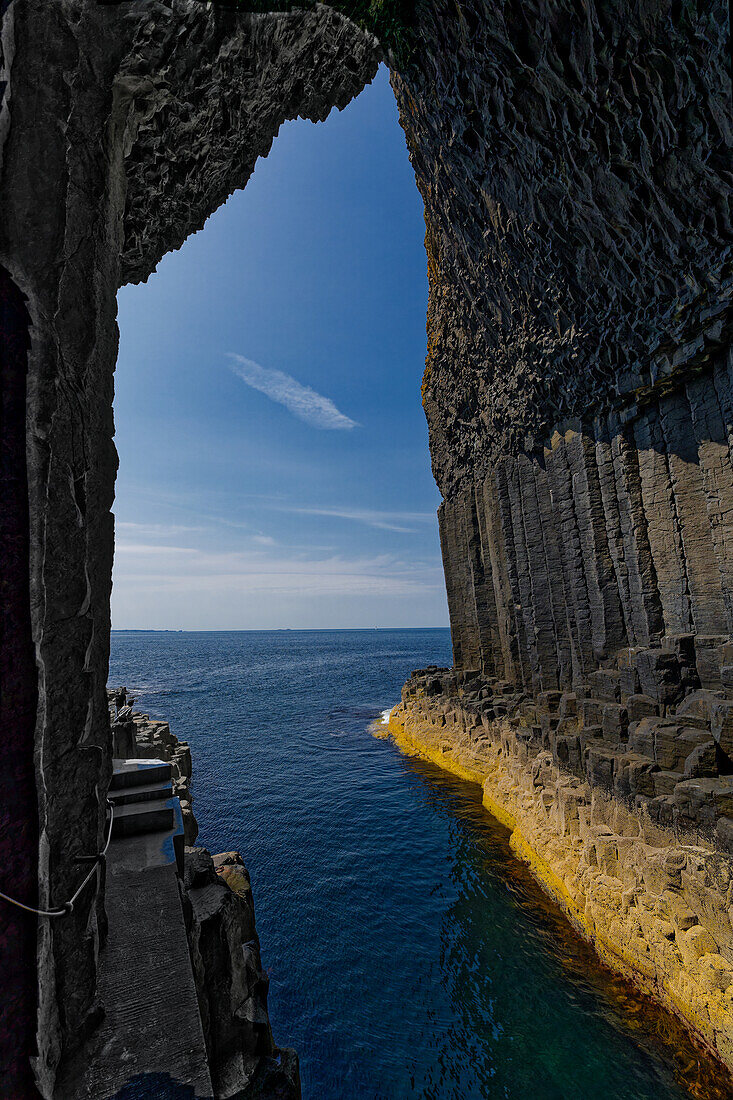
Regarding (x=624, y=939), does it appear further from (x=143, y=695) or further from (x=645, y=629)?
(x=143, y=695)

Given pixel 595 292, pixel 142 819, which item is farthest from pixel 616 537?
pixel 142 819

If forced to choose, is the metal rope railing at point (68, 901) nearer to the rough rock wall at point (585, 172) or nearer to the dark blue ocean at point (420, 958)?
the dark blue ocean at point (420, 958)

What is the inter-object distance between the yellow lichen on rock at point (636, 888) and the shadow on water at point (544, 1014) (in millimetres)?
436

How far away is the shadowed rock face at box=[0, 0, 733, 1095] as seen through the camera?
3.24 m

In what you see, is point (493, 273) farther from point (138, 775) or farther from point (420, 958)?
point (420, 958)

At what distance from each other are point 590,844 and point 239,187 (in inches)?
706

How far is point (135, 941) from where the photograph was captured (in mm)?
3953

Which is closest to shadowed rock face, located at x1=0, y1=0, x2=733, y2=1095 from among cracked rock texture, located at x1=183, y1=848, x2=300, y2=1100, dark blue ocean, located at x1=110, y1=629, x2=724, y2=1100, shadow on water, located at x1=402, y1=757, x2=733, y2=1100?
cracked rock texture, located at x1=183, y1=848, x2=300, y2=1100

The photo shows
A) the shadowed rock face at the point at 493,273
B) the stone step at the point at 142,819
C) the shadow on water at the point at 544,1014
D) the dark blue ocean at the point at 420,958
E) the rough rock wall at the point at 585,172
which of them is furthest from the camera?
the rough rock wall at the point at 585,172

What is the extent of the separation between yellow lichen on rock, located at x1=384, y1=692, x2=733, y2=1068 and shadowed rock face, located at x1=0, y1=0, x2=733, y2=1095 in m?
4.52

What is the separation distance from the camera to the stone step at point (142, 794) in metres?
5.99

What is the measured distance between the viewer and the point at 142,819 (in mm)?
5750

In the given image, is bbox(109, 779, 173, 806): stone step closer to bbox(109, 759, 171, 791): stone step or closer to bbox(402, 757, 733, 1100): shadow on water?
bbox(109, 759, 171, 791): stone step

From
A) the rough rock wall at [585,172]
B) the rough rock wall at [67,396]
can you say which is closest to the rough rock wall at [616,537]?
the rough rock wall at [585,172]
